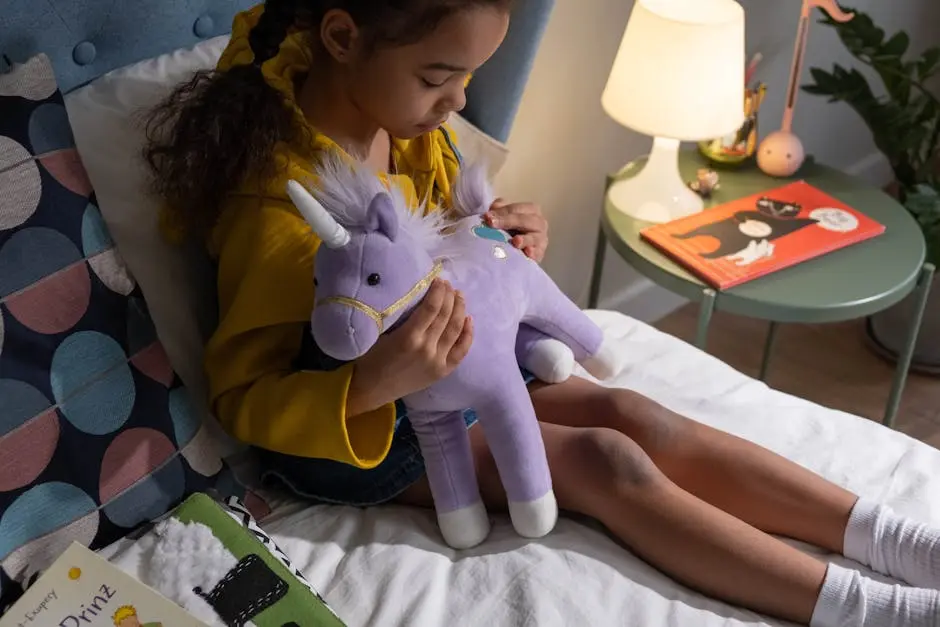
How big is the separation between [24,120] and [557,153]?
107cm

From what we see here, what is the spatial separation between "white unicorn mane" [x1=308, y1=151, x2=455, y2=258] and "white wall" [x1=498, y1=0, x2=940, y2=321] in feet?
2.53

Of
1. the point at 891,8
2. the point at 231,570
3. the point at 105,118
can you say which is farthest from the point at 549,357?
the point at 891,8

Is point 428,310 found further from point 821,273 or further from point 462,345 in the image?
point 821,273

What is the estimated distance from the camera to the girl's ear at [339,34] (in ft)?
2.97

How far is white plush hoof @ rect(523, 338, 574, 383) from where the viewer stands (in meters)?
1.07

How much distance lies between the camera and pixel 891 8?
240cm

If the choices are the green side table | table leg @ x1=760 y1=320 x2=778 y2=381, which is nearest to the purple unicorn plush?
the green side table

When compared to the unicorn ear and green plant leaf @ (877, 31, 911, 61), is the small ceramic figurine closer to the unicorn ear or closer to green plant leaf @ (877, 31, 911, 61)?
green plant leaf @ (877, 31, 911, 61)

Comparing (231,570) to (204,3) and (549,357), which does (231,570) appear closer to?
(549,357)

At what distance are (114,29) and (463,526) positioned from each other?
0.65 meters

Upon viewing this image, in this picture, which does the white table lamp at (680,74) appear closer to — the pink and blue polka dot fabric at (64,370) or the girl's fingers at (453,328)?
the girl's fingers at (453,328)

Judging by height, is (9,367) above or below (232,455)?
above

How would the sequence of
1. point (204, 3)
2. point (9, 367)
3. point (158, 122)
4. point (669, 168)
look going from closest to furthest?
point (9, 367)
point (158, 122)
point (204, 3)
point (669, 168)

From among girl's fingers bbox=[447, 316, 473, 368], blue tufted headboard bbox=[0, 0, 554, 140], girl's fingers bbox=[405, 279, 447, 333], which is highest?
blue tufted headboard bbox=[0, 0, 554, 140]
